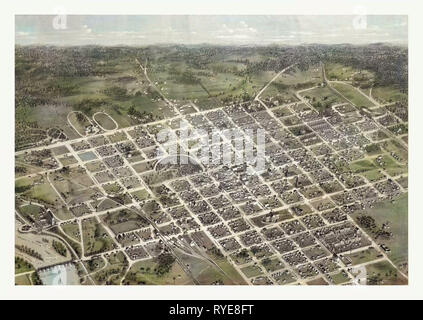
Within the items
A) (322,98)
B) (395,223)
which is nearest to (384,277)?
(395,223)

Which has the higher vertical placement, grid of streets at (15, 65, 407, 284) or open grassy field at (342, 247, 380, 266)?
grid of streets at (15, 65, 407, 284)

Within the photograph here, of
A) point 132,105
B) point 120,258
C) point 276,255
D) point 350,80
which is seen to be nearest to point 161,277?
point 120,258

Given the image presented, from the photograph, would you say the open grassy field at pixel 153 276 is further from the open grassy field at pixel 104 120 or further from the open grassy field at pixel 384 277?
the open grassy field at pixel 384 277

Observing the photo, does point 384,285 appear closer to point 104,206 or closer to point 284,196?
point 284,196

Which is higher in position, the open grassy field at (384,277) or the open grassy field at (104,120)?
the open grassy field at (104,120)

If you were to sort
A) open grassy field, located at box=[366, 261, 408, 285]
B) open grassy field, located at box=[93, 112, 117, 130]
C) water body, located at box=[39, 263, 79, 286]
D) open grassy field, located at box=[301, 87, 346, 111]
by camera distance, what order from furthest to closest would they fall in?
open grassy field, located at box=[301, 87, 346, 111] → open grassy field, located at box=[93, 112, 117, 130] → open grassy field, located at box=[366, 261, 408, 285] → water body, located at box=[39, 263, 79, 286]

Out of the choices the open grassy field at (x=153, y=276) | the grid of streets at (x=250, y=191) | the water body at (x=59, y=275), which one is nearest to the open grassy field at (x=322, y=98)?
the grid of streets at (x=250, y=191)

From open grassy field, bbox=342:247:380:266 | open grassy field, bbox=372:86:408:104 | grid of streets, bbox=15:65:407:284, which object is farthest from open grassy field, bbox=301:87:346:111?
open grassy field, bbox=342:247:380:266

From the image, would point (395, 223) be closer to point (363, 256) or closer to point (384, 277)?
point (363, 256)

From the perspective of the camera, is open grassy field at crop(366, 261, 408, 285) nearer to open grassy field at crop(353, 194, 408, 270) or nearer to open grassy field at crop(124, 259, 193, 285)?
open grassy field at crop(353, 194, 408, 270)
